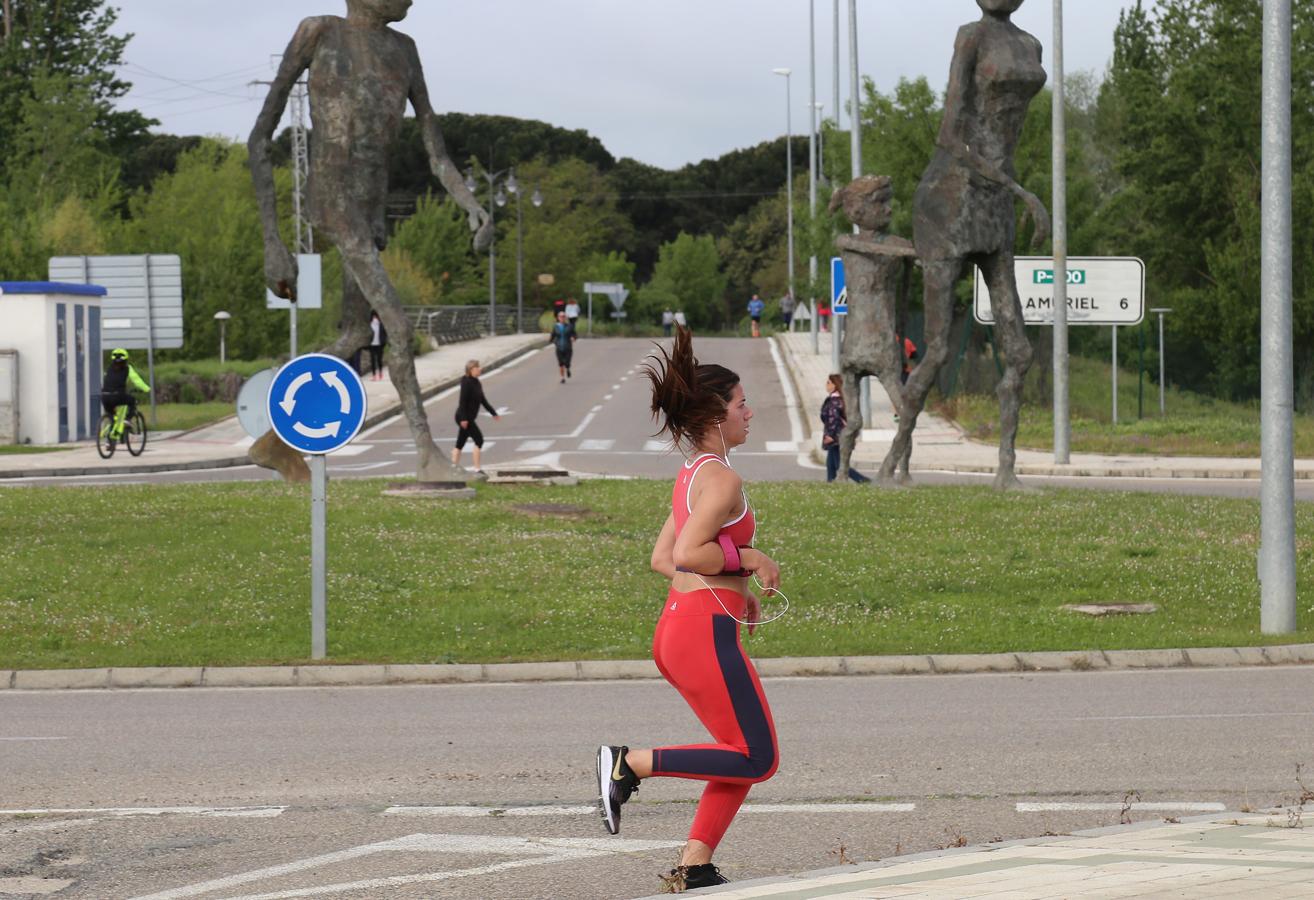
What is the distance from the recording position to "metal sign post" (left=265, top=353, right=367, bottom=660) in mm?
12398

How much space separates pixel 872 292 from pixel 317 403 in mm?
10279

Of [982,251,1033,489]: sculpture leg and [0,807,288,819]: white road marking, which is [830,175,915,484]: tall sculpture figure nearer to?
[982,251,1033,489]: sculpture leg

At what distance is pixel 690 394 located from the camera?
21.1 feet

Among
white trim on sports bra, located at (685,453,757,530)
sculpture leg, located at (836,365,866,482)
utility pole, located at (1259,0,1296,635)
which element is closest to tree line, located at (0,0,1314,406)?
sculpture leg, located at (836,365,866,482)

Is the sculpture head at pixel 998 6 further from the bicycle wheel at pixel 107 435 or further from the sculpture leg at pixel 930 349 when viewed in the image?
the bicycle wheel at pixel 107 435

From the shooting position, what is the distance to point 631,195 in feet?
415

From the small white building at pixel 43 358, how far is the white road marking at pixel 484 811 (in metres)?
29.6

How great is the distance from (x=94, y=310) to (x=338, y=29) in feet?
71.2

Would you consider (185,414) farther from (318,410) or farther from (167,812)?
(167,812)

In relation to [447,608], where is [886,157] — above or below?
above

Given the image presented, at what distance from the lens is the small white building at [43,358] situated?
1426 inches

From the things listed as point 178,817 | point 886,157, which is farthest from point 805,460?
point 178,817

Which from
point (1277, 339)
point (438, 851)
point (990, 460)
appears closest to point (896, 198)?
point (990, 460)

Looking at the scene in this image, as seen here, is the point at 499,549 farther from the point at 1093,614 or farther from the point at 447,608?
the point at 1093,614
